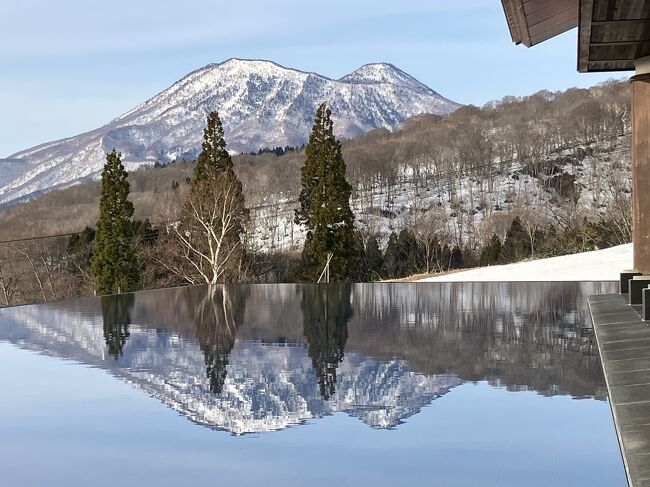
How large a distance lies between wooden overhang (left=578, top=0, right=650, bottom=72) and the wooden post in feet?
0.76

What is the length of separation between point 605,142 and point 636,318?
50.8m

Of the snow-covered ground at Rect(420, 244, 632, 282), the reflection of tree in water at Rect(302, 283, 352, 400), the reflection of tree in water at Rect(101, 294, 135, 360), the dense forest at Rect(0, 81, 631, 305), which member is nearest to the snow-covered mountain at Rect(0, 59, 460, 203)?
the dense forest at Rect(0, 81, 631, 305)

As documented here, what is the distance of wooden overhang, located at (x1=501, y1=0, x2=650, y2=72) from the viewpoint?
17.6ft

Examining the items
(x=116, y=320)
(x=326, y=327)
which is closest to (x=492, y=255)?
(x=116, y=320)

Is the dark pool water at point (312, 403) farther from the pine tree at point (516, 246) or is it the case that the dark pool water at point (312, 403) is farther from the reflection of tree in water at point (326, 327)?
the pine tree at point (516, 246)

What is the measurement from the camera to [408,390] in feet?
14.5

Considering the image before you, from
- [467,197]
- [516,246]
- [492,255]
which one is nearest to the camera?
[492,255]

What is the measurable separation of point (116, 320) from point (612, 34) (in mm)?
5295

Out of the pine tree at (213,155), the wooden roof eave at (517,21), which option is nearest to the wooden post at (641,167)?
the wooden roof eave at (517,21)

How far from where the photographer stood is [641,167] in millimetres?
7434

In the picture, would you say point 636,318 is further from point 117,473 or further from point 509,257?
point 509,257

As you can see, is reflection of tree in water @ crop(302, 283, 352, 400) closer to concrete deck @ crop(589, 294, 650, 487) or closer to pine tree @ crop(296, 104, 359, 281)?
concrete deck @ crop(589, 294, 650, 487)

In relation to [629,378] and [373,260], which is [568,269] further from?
[373,260]

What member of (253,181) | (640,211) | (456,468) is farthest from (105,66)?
(253,181)
